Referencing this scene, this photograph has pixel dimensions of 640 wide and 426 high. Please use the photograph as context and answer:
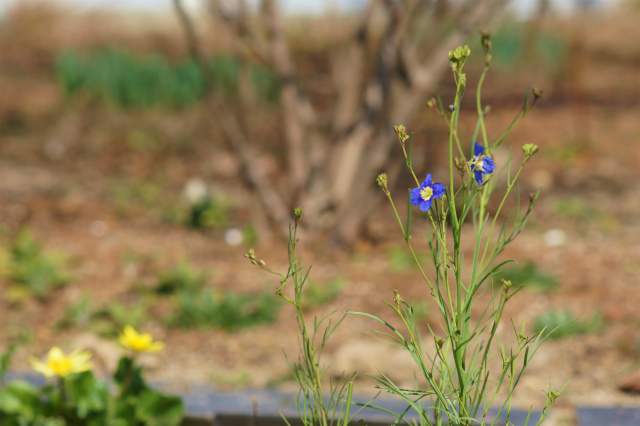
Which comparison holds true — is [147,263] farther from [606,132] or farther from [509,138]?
[606,132]

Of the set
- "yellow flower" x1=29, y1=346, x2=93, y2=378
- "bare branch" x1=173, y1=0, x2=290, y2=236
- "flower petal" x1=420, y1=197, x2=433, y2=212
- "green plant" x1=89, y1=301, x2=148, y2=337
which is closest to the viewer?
"flower petal" x1=420, y1=197, x2=433, y2=212

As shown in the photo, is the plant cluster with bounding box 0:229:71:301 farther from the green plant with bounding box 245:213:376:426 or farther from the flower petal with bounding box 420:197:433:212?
the flower petal with bounding box 420:197:433:212

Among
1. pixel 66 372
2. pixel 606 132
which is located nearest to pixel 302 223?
pixel 66 372

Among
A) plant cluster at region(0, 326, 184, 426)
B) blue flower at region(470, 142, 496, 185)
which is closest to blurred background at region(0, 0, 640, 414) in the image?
plant cluster at region(0, 326, 184, 426)

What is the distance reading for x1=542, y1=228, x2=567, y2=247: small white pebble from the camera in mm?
4292

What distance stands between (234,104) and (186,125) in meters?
0.53

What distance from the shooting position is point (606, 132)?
7.02 metres

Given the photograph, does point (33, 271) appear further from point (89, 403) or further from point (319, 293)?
point (89, 403)

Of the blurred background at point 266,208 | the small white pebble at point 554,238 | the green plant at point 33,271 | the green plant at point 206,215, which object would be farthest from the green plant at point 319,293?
the small white pebble at point 554,238

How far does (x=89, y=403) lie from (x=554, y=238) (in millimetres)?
3249

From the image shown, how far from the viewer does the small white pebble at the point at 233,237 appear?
172 inches

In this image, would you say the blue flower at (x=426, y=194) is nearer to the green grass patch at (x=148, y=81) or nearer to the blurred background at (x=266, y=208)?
the blurred background at (x=266, y=208)

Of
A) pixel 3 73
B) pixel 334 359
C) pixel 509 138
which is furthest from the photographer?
pixel 3 73

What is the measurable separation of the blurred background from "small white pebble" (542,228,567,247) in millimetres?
13
